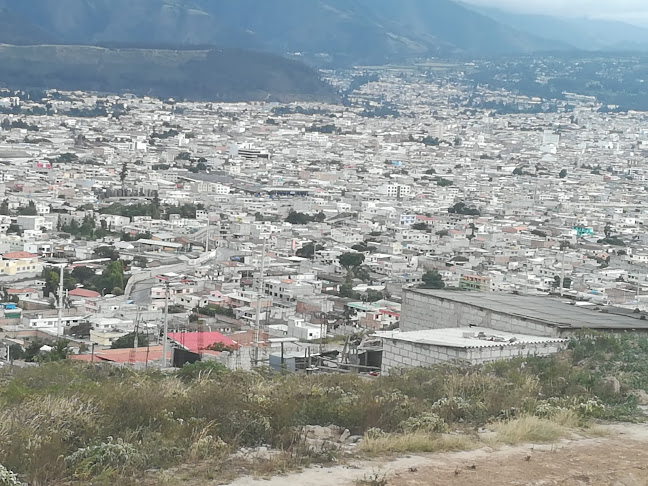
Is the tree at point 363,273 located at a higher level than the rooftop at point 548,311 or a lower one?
lower

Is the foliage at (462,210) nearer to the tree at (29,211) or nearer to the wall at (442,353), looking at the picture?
the tree at (29,211)

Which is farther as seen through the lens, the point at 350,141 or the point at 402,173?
the point at 350,141

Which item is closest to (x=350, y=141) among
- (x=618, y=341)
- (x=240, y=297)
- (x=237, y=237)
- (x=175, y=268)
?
(x=237, y=237)

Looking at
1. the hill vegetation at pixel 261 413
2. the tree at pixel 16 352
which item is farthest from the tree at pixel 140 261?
the hill vegetation at pixel 261 413

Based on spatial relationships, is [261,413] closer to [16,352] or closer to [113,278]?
[16,352]

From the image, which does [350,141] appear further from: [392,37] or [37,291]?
[392,37]
